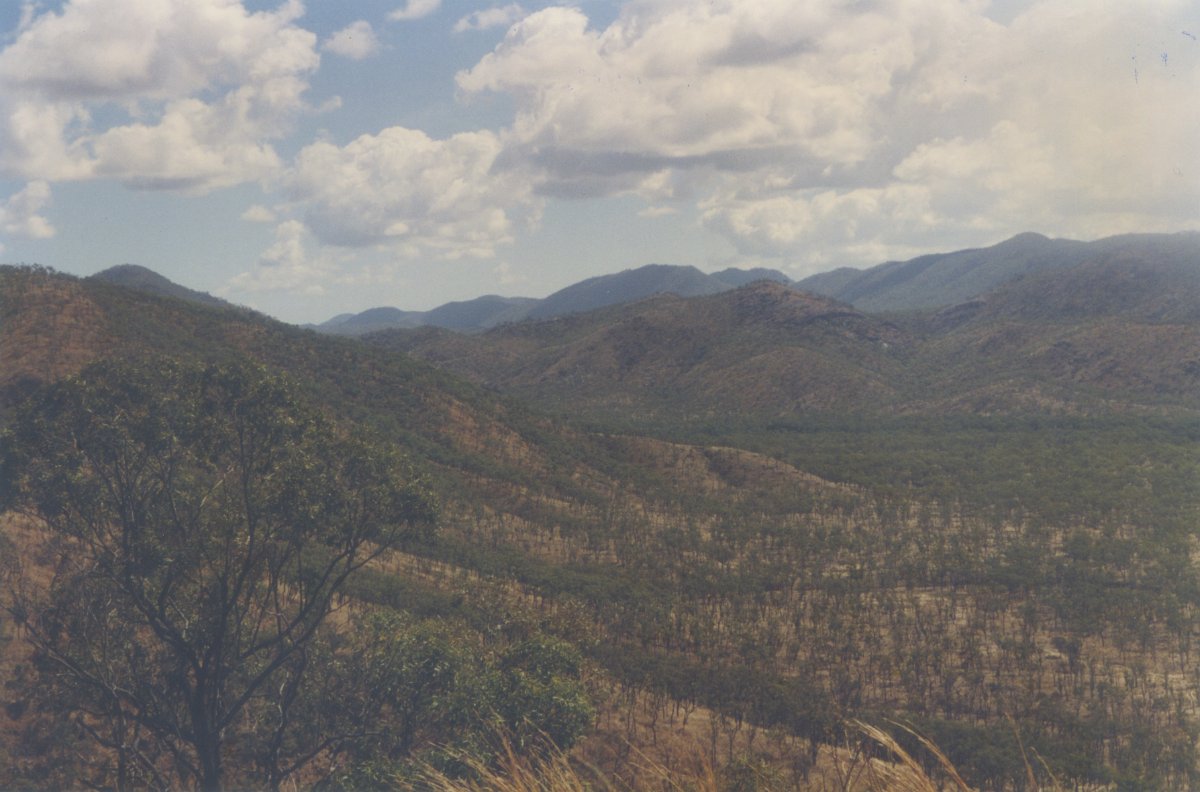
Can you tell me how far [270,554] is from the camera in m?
19.0

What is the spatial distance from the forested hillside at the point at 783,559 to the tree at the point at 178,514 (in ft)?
4.62

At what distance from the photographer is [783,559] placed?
2112 inches

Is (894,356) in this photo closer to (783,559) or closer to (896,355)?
(896,355)

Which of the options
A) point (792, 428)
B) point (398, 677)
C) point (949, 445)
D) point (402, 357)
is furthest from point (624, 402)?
point (398, 677)

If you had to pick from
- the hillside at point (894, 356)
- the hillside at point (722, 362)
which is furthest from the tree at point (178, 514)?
the hillside at point (722, 362)

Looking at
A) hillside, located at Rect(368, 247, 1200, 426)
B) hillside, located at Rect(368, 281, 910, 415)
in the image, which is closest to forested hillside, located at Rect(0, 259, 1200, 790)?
hillside, located at Rect(368, 247, 1200, 426)

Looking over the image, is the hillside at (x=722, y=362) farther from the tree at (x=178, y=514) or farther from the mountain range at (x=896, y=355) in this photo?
the tree at (x=178, y=514)

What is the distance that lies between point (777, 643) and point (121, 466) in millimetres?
31298

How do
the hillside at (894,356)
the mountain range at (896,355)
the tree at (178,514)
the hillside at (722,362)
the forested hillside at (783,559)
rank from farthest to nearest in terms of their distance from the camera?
the hillside at (722,362) < the mountain range at (896,355) < the hillside at (894,356) < the forested hillside at (783,559) < the tree at (178,514)

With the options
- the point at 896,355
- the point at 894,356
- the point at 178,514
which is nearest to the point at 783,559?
the point at 178,514

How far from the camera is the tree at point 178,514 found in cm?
1717

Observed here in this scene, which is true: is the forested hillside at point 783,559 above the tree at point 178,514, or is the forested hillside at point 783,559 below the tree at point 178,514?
below

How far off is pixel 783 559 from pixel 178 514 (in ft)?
139

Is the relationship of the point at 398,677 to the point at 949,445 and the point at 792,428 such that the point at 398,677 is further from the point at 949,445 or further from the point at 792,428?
the point at 792,428
